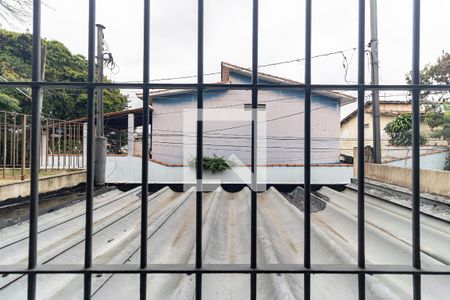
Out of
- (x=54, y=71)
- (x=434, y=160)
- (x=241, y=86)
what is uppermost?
(x=54, y=71)

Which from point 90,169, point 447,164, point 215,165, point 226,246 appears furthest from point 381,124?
point 90,169

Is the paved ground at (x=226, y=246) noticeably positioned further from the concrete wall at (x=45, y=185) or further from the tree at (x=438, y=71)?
the tree at (x=438, y=71)

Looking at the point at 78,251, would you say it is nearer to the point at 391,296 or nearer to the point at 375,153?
the point at 391,296

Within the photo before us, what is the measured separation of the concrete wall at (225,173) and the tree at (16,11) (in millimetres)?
2980

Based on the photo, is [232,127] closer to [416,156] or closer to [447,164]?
[447,164]

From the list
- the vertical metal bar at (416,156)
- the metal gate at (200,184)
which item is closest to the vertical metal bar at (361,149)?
the metal gate at (200,184)

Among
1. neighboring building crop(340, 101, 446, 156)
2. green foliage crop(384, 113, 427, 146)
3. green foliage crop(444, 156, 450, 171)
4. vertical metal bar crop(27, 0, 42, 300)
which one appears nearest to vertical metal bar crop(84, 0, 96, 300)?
vertical metal bar crop(27, 0, 42, 300)

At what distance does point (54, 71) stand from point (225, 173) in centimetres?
1273

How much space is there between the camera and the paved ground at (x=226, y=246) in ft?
4.06

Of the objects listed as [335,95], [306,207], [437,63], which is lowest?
[306,207]

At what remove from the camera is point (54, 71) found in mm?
12734

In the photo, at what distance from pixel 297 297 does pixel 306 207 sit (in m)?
0.68

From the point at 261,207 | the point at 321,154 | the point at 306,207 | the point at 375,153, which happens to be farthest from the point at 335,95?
the point at 306,207

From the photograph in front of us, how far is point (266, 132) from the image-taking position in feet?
25.9
